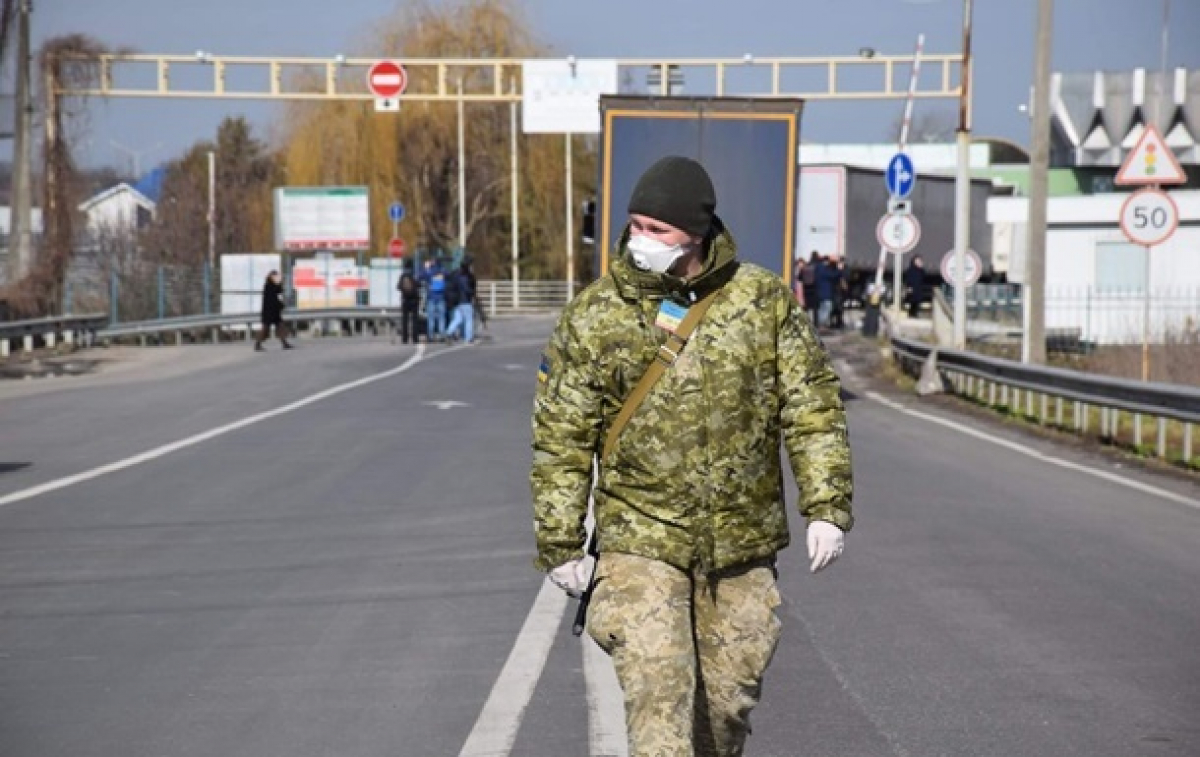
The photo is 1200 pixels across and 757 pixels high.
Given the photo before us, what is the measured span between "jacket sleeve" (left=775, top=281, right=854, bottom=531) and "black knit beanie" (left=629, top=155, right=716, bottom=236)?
298mm

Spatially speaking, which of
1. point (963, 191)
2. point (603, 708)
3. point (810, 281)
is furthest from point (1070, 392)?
point (810, 281)

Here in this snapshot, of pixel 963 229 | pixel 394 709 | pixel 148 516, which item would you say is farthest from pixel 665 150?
pixel 394 709

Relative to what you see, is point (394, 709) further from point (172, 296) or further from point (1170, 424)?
point (172, 296)

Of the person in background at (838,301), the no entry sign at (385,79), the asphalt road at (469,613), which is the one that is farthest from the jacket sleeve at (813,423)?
the person in background at (838,301)

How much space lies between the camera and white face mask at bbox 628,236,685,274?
17.2 feet

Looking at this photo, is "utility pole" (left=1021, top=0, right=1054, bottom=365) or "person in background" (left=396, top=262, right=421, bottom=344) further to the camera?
"person in background" (left=396, top=262, right=421, bottom=344)

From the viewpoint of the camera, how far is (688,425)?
520 cm

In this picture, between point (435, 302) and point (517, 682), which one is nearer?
point (517, 682)

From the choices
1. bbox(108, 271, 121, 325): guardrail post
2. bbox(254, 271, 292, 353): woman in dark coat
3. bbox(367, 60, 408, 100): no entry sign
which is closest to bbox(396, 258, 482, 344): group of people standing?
bbox(254, 271, 292, 353): woman in dark coat

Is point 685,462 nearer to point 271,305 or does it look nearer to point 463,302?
point 271,305

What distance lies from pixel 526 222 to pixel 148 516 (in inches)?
2726

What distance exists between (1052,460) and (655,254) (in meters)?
14.2

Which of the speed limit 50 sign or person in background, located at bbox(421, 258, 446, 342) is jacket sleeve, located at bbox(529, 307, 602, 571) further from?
person in background, located at bbox(421, 258, 446, 342)

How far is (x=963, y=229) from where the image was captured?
32469 mm
